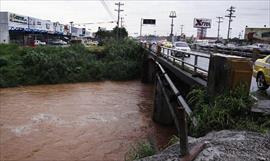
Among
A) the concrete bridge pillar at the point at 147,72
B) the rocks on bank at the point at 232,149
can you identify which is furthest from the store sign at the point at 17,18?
the rocks on bank at the point at 232,149

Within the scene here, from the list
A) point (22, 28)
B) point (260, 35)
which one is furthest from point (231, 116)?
point (260, 35)

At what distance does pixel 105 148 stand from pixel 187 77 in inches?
218

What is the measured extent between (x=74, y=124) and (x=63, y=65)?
71.0 ft

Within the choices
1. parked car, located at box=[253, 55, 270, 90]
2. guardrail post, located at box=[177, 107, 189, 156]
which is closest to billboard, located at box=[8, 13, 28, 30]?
parked car, located at box=[253, 55, 270, 90]

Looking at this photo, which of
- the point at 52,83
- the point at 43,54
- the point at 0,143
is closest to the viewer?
the point at 0,143

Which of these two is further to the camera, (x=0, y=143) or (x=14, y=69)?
(x=14, y=69)

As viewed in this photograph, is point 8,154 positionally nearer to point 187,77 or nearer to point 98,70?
point 187,77

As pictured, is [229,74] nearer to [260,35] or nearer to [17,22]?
[17,22]

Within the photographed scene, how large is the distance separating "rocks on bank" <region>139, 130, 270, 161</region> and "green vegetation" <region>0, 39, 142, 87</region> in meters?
34.0

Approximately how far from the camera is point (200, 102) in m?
7.48

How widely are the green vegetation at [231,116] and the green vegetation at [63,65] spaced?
108 ft

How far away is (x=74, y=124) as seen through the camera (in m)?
19.8

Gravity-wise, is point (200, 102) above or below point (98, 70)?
above

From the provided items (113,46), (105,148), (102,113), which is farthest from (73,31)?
(105,148)
